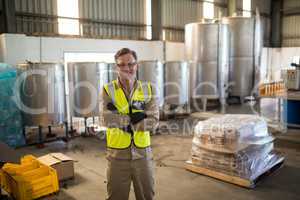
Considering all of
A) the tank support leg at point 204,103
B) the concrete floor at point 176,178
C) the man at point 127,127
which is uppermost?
the man at point 127,127

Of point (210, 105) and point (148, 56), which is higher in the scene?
point (148, 56)

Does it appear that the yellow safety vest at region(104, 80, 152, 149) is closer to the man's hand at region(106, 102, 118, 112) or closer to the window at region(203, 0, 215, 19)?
the man's hand at region(106, 102, 118, 112)

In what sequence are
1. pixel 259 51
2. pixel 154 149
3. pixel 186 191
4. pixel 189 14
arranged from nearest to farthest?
pixel 186 191, pixel 154 149, pixel 259 51, pixel 189 14

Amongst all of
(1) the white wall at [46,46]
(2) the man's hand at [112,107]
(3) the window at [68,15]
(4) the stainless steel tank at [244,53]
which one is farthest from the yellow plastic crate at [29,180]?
(4) the stainless steel tank at [244,53]

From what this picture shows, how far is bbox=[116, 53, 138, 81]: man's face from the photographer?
6.41 ft

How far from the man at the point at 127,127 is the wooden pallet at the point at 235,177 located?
155 cm

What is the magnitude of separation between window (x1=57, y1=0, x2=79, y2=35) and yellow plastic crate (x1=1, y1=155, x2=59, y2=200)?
4536 mm

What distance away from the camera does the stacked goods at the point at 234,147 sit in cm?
321

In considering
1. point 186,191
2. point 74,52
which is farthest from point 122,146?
point 74,52

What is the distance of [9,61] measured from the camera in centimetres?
561

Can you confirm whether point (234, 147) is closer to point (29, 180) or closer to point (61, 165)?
point (61, 165)

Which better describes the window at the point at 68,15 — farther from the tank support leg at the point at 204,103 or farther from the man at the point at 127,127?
the man at the point at 127,127

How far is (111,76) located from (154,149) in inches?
72.3

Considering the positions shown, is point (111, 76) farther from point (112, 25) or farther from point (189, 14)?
point (189, 14)
